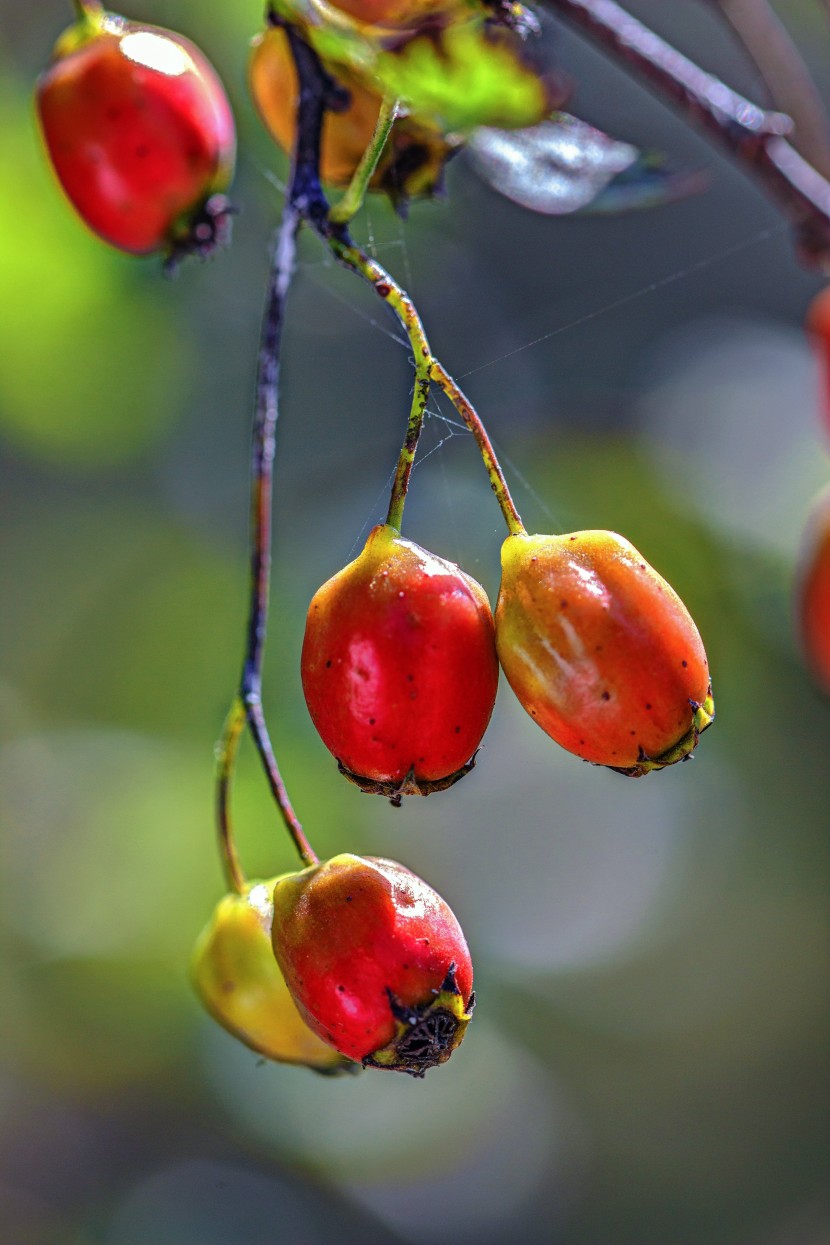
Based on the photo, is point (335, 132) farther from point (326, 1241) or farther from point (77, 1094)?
point (326, 1241)

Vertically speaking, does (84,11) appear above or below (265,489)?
above

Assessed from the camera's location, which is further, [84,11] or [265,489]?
[84,11]

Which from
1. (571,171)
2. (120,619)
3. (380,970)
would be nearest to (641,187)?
(571,171)

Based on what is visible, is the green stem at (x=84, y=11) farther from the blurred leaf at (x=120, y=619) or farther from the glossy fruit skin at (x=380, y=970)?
the blurred leaf at (x=120, y=619)

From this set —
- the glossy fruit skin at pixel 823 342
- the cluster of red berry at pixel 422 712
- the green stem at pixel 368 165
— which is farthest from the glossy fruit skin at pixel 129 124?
the glossy fruit skin at pixel 823 342

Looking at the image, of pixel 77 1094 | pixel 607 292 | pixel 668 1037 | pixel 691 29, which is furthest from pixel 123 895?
pixel 691 29

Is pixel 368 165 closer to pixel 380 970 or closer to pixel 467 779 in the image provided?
pixel 380 970

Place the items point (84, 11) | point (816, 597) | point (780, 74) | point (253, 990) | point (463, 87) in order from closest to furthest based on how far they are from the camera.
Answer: point (463, 87)
point (253, 990)
point (84, 11)
point (780, 74)
point (816, 597)
